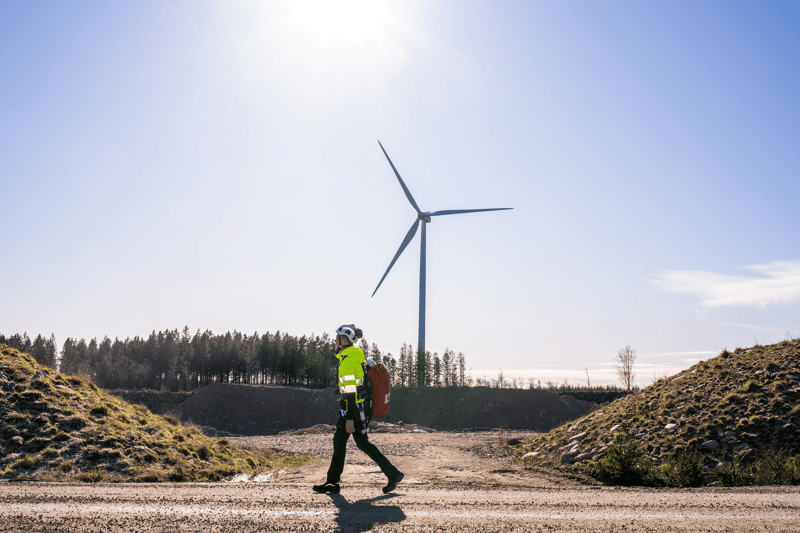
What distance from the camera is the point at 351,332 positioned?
33.6 feet

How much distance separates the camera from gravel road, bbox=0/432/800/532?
686 centimetres

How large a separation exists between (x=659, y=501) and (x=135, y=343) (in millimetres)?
163939

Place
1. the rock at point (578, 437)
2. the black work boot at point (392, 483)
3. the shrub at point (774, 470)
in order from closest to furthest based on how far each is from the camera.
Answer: the black work boot at point (392, 483)
the shrub at point (774, 470)
the rock at point (578, 437)

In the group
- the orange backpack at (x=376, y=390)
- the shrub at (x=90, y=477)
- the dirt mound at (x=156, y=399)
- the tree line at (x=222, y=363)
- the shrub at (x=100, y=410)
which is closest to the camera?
the orange backpack at (x=376, y=390)

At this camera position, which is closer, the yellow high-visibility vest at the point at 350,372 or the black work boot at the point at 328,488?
the black work boot at the point at 328,488

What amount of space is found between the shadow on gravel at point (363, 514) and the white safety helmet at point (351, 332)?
3035 millimetres

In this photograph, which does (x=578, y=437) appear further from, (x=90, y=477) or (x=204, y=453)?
(x=90, y=477)

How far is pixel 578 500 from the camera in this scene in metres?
8.86

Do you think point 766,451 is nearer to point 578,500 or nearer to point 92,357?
point 578,500

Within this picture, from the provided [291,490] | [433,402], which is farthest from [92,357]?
[291,490]

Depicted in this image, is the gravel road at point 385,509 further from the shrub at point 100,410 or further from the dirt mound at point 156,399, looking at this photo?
the dirt mound at point 156,399

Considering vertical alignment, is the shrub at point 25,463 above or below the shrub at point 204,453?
above

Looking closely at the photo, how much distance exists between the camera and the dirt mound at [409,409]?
228ft

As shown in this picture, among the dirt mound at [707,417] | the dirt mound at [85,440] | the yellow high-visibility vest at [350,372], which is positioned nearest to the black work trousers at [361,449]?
the yellow high-visibility vest at [350,372]
